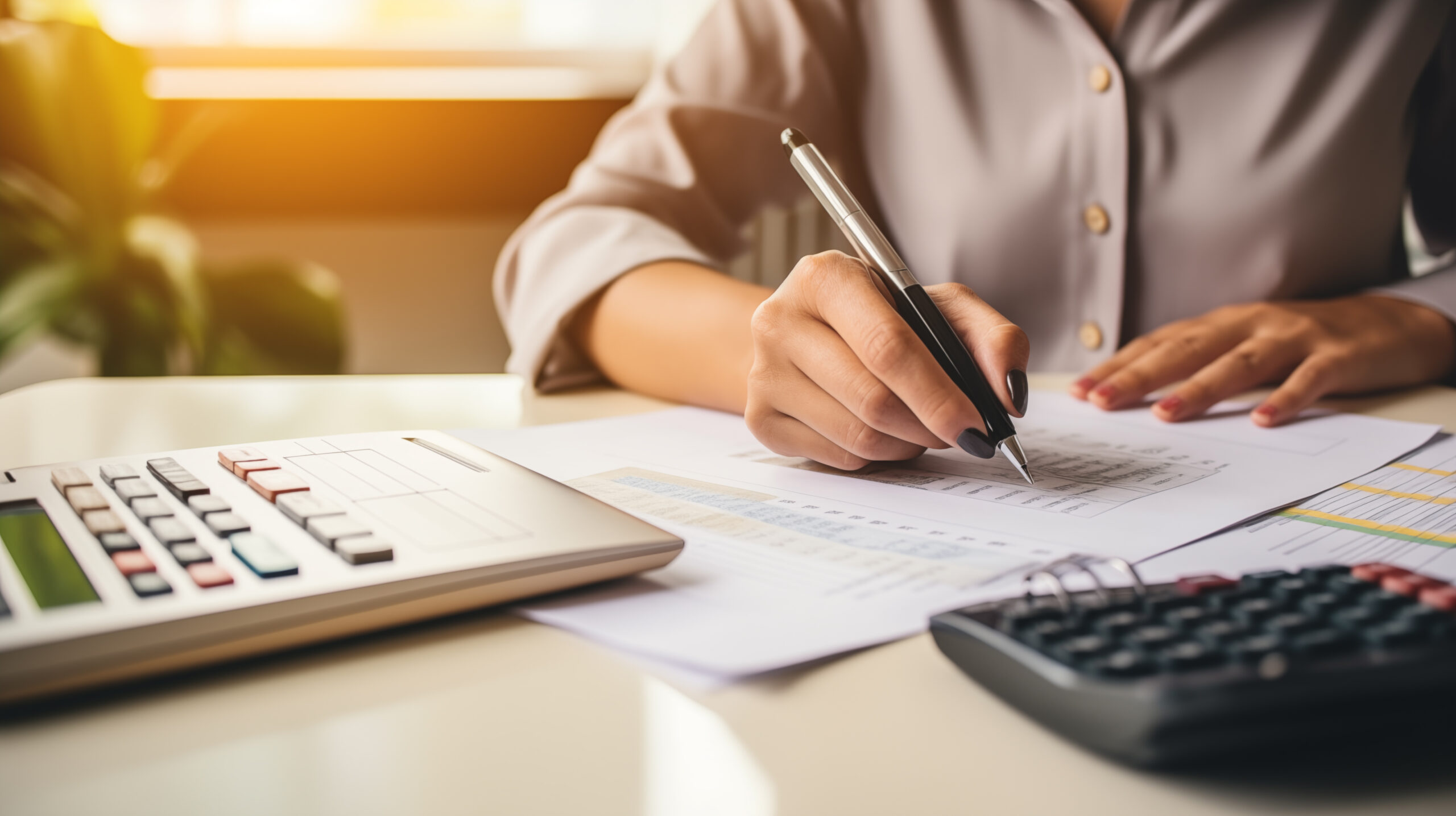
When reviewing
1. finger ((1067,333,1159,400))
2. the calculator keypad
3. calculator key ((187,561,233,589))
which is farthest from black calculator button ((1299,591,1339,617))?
finger ((1067,333,1159,400))

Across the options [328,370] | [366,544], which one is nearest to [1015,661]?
[366,544]

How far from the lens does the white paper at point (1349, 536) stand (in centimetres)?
32

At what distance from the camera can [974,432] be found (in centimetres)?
39

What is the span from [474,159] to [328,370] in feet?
1.42

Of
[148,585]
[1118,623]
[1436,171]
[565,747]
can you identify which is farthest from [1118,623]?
[1436,171]

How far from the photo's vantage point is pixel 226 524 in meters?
0.29

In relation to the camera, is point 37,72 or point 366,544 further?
point 37,72

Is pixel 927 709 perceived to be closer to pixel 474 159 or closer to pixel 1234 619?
pixel 1234 619

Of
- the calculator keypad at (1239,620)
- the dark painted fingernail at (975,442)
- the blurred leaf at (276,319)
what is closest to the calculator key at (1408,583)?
the calculator keypad at (1239,620)

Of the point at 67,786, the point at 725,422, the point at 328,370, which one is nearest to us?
the point at 67,786

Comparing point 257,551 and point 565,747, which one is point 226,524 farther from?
point 565,747

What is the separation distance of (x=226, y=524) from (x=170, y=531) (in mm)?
14

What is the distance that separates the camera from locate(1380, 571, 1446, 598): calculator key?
25 centimetres

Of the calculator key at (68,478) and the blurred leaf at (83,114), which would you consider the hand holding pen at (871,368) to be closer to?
the calculator key at (68,478)
